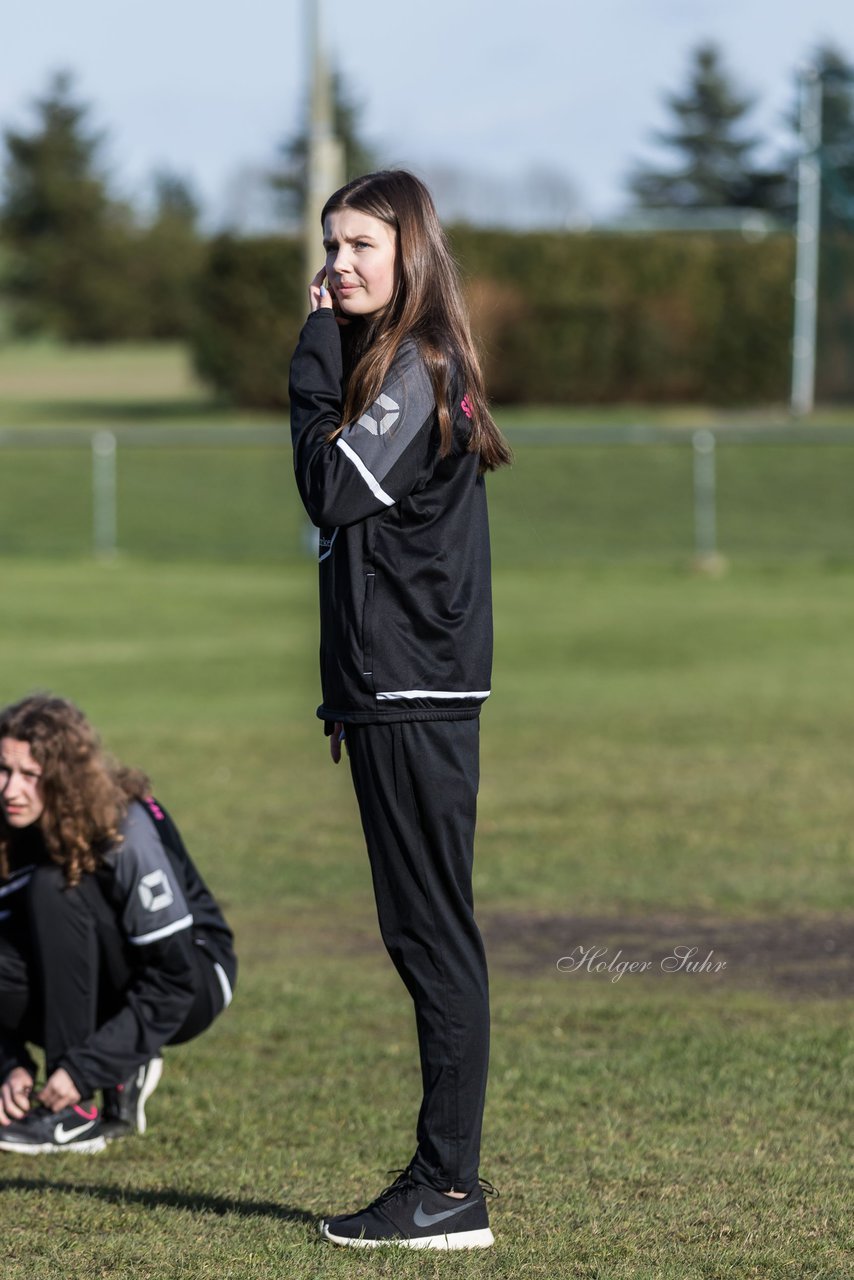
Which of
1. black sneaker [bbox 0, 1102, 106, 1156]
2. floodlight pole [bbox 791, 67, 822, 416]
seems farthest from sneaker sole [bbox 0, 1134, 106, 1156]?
floodlight pole [bbox 791, 67, 822, 416]

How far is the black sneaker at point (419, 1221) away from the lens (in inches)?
138

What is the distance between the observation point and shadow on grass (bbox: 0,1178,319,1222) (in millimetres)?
3869

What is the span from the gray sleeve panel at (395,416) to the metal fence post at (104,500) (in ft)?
63.0

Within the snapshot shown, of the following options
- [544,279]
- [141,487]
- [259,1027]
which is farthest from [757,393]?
[259,1027]

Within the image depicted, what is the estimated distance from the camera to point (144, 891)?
4.57m

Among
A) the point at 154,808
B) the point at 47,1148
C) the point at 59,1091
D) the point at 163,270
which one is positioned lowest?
Answer: the point at 47,1148

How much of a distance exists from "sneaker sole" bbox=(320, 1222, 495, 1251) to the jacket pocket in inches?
42.5

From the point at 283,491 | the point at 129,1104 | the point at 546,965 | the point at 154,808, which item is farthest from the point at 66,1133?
the point at 283,491

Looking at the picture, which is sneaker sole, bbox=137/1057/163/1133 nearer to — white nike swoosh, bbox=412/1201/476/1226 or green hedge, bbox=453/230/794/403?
white nike swoosh, bbox=412/1201/476/1226

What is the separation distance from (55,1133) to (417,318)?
2.29m

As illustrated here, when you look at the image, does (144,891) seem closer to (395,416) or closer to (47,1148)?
(47,1148)

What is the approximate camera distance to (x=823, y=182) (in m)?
16.3

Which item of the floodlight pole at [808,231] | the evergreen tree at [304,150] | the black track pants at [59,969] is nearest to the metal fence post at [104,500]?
the floodlight pole at [808,231]

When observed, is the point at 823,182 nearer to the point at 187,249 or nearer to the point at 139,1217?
the point at 139,1217
